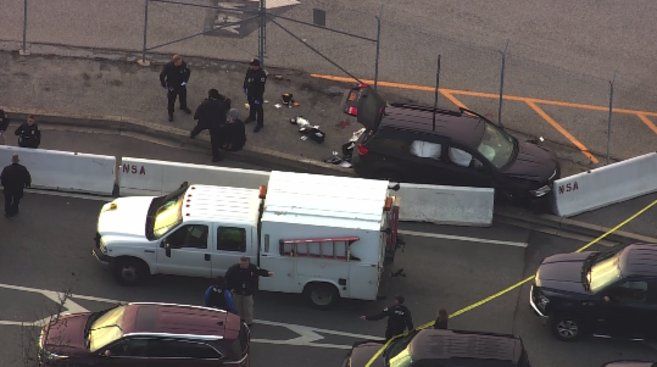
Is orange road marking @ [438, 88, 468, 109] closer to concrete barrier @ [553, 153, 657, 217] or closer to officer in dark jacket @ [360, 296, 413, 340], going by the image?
concrete barrier @ [553, 153, 657, 217]

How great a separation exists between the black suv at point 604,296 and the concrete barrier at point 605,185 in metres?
2.87

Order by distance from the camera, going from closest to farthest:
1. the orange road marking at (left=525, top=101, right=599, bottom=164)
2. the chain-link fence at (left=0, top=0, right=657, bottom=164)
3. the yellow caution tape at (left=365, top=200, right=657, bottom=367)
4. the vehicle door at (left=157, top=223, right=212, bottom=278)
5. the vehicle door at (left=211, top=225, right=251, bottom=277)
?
1. the yellow caution tape at (left=365, top=200, right=657, bottom=367)
2. the vehicle door at (left=211, top=225, right=251, bottom=277)
3. the vehicle door at (left=157, top=223, right=212, bottom=278)
4. the orange road marking at (left=525, top=101, right=599, bottom=164)
5. the chain-link fence at (left=0, top=0, right=657, bottom=164)

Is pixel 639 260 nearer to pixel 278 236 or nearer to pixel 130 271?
pixel 278 236

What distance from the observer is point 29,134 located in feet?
76.6

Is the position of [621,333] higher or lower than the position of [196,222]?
lower

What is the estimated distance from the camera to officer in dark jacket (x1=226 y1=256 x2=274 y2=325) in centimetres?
1950

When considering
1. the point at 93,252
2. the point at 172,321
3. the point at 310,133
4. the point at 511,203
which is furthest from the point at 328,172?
the point at 172,321

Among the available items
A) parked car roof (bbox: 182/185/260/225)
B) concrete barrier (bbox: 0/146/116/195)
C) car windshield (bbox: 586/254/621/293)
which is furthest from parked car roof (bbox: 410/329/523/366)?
concrete barrier (bbox: 0/146/116/195)

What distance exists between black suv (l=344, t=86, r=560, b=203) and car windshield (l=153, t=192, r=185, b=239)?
3.99m

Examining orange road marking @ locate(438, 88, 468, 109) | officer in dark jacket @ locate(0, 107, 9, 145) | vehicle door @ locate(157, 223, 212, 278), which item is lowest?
vehicle door @ locate(157, 223, 212, 278)

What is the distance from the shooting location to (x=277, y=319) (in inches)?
803

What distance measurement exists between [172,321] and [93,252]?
3758 mm

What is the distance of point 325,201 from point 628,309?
5.23m

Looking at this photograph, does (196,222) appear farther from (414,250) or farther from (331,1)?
(331,1)
